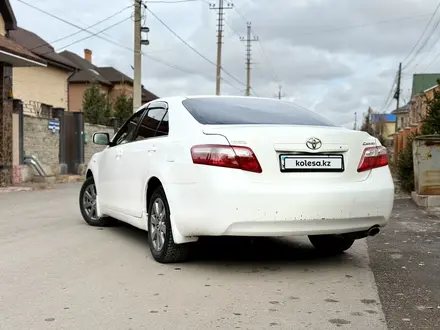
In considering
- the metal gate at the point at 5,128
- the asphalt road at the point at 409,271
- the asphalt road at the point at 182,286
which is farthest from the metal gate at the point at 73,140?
the asphalt road at the point at 409,271

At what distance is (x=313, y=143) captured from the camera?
4.62m

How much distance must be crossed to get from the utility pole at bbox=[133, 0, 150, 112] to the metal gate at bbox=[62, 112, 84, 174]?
7.84 feet

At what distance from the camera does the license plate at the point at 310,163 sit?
4.55 meters

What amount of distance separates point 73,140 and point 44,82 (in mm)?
9316

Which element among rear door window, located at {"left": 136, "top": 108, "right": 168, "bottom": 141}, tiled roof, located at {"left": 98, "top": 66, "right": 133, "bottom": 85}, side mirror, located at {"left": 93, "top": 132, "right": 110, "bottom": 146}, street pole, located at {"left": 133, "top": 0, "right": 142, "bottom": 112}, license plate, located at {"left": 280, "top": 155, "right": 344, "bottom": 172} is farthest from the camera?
tiled roof, located at {"left": 98, "top": 66, "right": 133, "bottom": 85}

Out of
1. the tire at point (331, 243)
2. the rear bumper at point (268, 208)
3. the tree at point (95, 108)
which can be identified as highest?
the tree at point (95, 108)

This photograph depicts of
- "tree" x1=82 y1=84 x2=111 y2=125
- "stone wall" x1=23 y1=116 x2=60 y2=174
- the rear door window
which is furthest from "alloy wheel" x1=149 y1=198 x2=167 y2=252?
"tree" x1=82 y1=84 x2=111 y2=125

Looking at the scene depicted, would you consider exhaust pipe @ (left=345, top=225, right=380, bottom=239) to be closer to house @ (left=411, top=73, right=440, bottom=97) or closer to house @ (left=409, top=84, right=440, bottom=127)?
house @ (left=409, top=84, right=440, bottom=127)

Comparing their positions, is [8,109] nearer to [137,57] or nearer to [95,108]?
[137,57]

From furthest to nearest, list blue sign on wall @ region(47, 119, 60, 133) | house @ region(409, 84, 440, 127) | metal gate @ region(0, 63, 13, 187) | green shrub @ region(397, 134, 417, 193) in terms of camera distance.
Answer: blue sign on wall @ region(47, 119, 60, 133) < metal gate @ region(0, 63, 13, 187) < house @ region(409, 84, 440, 127) < green shrub @ region(397, 134, 417, 193)

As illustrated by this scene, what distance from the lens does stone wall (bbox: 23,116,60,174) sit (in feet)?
56.9

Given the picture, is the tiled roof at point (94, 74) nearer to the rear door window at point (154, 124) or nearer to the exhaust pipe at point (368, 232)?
the rear door window at point (154, 124)

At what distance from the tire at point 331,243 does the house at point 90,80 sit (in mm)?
37935

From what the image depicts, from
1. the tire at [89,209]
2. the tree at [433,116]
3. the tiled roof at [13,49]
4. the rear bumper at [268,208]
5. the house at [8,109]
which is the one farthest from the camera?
Result: the house at [8,109]
